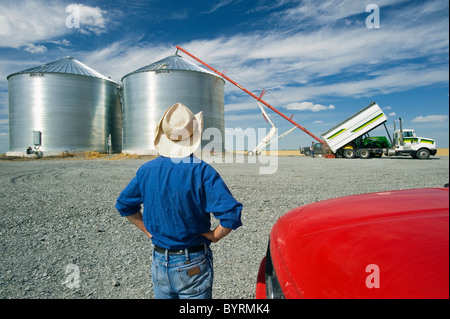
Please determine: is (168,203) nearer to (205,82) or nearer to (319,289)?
(319,289)

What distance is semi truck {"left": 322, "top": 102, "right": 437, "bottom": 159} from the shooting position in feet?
74.6

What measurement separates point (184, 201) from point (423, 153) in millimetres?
25920

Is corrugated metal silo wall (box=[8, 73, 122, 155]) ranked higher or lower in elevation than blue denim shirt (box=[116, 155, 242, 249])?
higher

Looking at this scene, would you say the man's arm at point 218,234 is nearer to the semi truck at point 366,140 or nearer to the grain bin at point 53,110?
the semi truck at point 366,140

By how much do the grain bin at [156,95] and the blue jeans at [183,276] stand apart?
27.7m

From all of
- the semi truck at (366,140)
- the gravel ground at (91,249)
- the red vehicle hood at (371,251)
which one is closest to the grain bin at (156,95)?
the semi truck at (366,140)

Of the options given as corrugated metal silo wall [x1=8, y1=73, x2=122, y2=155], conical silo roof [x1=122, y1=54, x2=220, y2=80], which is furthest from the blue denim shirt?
corrugated metal silo wall [x1=8, y1=73, x2=122, y2=155]

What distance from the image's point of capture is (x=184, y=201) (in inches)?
69.4

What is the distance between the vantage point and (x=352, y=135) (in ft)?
87.0

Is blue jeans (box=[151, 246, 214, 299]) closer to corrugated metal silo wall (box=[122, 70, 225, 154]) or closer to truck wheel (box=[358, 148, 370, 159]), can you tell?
corrugated metal silo wall (box=[122, 70, 225, 154])

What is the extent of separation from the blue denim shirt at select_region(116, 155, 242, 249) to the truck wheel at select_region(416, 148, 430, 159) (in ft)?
84.0

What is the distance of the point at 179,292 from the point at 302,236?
0.82 metres

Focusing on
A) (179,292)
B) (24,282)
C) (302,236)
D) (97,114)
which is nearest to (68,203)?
(24,282)

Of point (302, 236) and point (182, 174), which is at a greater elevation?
point (182, 174)
